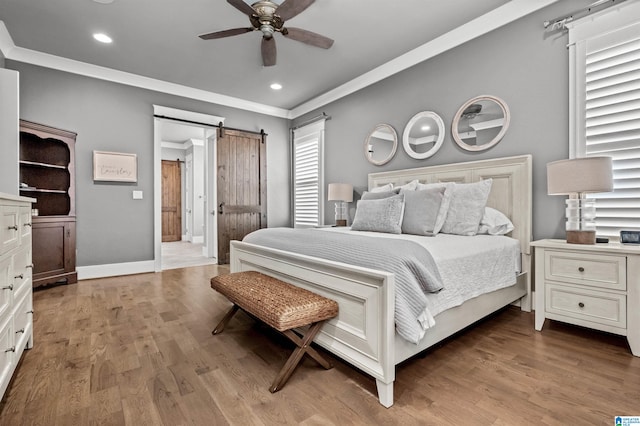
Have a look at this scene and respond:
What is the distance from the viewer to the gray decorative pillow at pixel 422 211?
2592mm

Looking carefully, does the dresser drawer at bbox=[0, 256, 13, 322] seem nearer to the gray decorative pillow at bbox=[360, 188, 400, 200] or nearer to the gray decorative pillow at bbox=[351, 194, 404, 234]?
the gray decorative pillow at bbox=[351, 194, 404, 234]

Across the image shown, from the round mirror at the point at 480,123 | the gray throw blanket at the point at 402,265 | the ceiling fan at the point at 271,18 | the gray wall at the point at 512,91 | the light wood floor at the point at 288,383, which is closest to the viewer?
the light wood floor at the point at 288,383

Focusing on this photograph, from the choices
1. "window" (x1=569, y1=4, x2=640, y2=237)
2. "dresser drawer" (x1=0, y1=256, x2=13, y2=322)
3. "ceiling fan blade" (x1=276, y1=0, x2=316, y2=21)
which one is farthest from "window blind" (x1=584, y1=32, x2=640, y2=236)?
"dresser drawer" (x1=0, y1=256, x2=13, y2=322)

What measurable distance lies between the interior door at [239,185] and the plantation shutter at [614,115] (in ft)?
14.5

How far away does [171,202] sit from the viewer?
837cm

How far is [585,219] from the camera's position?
2.18 m

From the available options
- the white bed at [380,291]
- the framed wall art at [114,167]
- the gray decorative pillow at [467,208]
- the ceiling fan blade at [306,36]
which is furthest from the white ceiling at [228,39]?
the gray decorative pillow at [467,208]

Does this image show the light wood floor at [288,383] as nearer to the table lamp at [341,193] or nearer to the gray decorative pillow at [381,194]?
the gray decorative pillow at [381,194]

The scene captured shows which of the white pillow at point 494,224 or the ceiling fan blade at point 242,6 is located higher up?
the ceiling fan blade at point 242,6

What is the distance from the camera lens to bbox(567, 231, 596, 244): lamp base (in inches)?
83.5

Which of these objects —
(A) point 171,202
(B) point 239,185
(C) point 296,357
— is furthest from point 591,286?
(A) point 171,202

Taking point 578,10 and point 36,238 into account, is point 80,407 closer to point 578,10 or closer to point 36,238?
point 36,238

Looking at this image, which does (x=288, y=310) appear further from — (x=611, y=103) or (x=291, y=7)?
(x=611, y=103)

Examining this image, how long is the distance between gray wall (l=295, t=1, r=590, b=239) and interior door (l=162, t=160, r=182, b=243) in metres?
6.45
